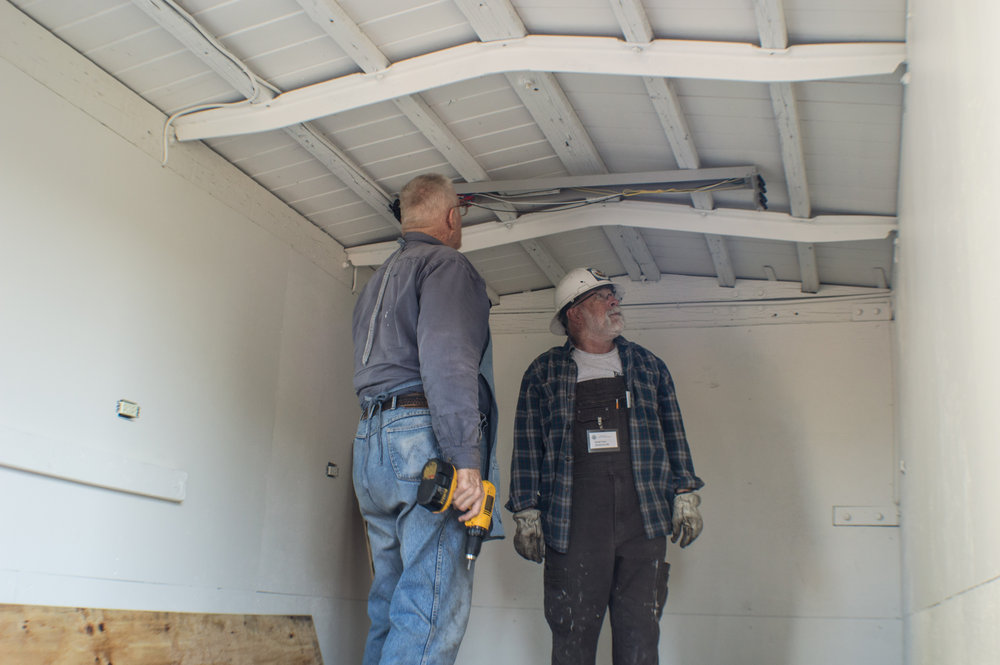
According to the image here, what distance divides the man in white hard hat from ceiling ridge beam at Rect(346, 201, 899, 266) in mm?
274

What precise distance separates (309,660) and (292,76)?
212 cm

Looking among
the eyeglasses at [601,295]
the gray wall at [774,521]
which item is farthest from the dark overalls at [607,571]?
the gray wall at [774,521]

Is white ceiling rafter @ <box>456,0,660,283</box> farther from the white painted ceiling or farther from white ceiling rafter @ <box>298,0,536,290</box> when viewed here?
white ceiling rafter @ <box>298,0,536,290</box>

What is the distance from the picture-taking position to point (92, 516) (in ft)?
8.00

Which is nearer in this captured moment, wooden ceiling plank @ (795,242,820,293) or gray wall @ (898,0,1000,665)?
gray wall @ (898,0,1000,665)

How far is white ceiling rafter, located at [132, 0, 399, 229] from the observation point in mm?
2455

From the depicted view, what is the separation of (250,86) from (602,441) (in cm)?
184

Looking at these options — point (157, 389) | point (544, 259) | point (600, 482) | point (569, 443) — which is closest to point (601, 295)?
point (544, 259)

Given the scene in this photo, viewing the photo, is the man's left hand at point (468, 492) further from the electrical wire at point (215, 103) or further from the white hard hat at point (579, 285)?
the white hard hat at point (579, 285)

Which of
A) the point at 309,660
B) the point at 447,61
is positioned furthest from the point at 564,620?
the point at 447,61

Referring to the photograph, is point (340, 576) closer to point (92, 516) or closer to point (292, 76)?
point (92, 516)

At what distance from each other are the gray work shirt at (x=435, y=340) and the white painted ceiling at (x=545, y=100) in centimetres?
60

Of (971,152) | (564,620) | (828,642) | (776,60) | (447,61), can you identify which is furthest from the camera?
(828,642)

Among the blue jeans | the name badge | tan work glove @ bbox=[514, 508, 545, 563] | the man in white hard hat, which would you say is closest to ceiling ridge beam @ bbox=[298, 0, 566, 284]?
the man in white hard hat
